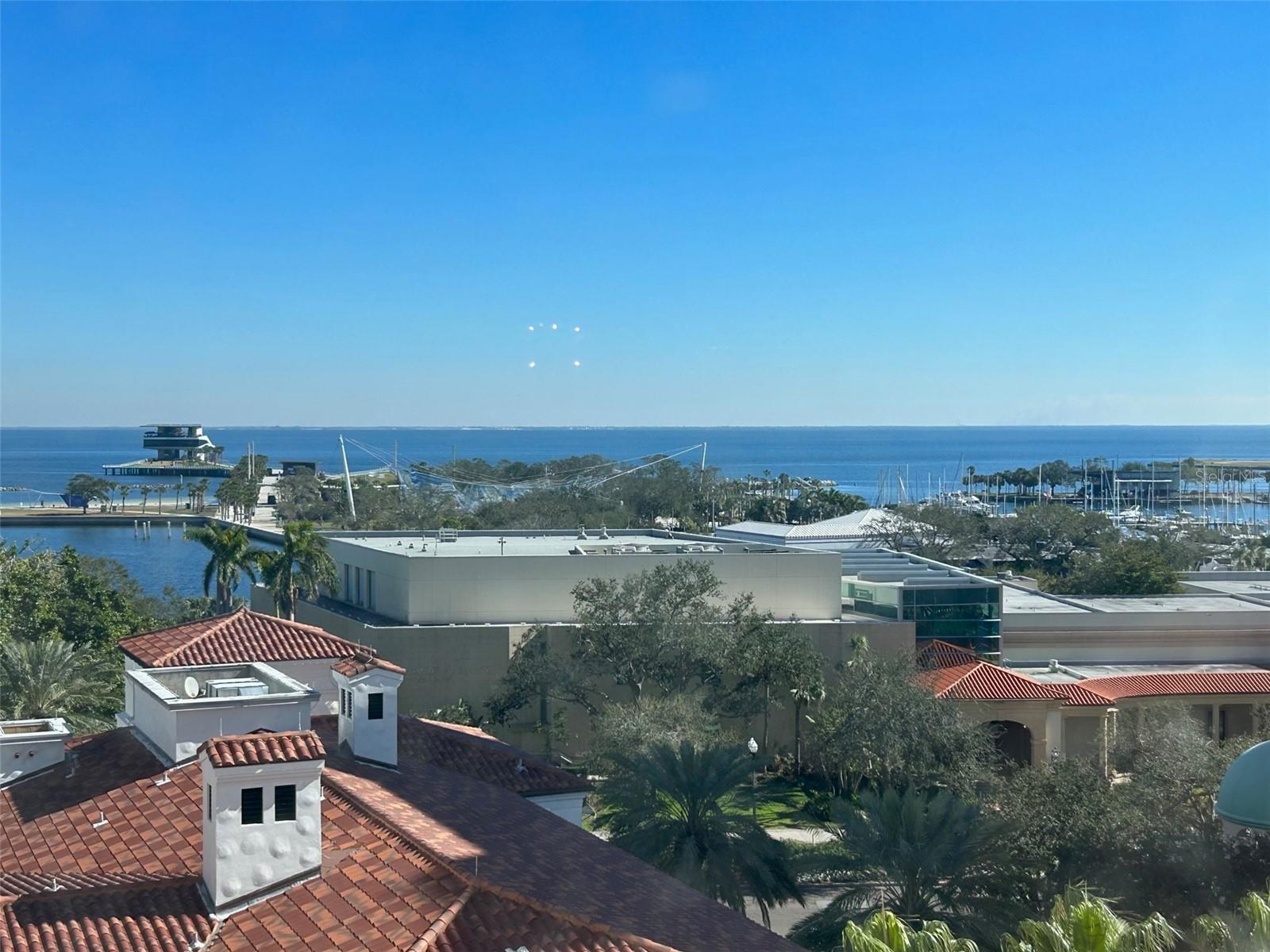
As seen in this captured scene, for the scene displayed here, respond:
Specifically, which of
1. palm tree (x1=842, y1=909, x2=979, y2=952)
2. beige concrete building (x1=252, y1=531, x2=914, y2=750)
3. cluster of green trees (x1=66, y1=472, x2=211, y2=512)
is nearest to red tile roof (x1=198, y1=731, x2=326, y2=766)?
palm tree (x1=842, y1=909, x2=979, y2=952)

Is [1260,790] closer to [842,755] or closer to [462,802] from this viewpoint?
[462,802]

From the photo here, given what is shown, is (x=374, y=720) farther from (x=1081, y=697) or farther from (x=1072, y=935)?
(x=1081, y=697)

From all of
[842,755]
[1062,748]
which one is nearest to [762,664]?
[842,755]

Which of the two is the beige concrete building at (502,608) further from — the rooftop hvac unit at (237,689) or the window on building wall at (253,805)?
the window on building wall at (253,805)

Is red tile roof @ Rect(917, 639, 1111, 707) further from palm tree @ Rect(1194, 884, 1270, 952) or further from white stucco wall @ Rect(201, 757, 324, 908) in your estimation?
white stucco wall @ Rect(201, 757, 324, 908)

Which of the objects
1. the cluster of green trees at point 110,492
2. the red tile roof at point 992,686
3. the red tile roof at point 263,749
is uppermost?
the red tile roof at point 263,749

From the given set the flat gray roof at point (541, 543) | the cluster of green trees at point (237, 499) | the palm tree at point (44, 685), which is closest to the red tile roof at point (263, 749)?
the palm tree at point (44, 685)

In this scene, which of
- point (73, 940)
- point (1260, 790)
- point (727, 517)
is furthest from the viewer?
point (727, 517)
